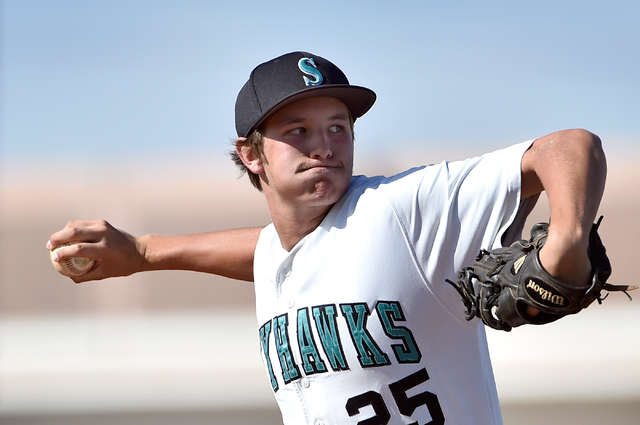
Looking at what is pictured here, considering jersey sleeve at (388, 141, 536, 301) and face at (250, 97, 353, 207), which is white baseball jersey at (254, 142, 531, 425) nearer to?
jersey sleeve at (388, 141, 536, 301)

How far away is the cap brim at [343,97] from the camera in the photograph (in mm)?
2869

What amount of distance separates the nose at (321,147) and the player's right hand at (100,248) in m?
1.36

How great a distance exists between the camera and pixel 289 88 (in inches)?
114

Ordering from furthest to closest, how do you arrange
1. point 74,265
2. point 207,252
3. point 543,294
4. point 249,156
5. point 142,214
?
point 142,214, point 207,252, point 74,265, point 249,156, point 543,294

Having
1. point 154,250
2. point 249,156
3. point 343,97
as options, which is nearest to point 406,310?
point 343,97

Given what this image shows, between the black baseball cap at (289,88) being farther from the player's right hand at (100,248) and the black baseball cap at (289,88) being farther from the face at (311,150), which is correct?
the player's right hand at (100,248)

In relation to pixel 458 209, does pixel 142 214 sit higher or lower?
higher

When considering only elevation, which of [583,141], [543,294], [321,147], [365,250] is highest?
[321,147]

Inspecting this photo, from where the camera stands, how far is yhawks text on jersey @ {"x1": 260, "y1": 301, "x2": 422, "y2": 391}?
8.73 feet

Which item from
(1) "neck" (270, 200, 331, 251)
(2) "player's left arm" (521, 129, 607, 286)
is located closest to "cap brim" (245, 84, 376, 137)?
(1) "neck" (270, 200, 331, 251)

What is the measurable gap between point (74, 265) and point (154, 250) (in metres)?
0.41

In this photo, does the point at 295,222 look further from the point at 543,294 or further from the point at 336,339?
the point at 543,294

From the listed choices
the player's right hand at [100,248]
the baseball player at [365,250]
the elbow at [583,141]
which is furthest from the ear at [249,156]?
the elbow at [583,141]

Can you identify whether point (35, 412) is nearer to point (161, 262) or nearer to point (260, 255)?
point (161, 262)
